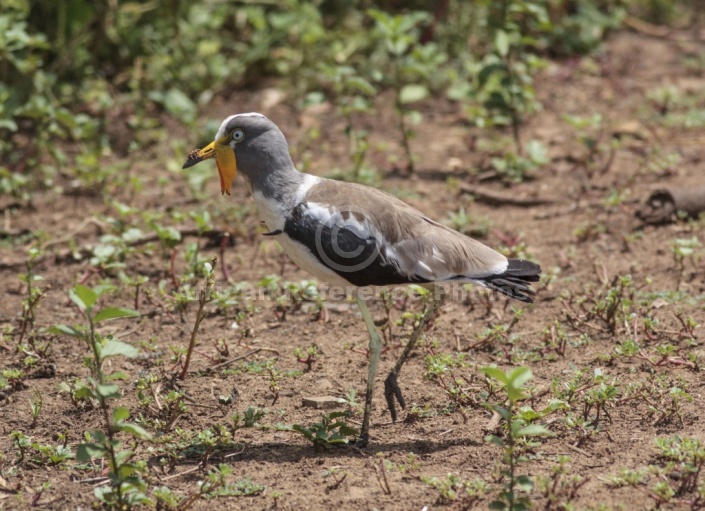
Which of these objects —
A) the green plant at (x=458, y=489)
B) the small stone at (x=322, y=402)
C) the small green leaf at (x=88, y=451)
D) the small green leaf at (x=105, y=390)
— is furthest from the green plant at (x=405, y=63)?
the small green leaf at (x=88, y=451)

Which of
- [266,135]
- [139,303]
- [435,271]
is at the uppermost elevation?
[266,135]

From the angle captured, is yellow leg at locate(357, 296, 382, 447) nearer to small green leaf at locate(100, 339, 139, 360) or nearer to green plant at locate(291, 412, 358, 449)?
green plant at locate(291, 412, 358, 449)

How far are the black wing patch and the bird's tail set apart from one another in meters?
0.39

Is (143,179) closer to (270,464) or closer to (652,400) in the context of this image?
(270,464)

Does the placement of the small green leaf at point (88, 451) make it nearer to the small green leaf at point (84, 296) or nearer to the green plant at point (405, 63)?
the small green leaf at point (84, 296)

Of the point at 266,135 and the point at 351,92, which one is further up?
the point at 266,135

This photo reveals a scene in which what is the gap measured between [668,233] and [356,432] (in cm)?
351

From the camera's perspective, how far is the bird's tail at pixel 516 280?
4.91m

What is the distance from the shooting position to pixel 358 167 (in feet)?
25.3

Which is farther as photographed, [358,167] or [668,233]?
[358,167]

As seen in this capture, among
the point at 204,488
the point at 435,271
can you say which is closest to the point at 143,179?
the point at 435,271

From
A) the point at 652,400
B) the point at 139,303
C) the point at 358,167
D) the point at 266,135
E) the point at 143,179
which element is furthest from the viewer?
the point at 143,179

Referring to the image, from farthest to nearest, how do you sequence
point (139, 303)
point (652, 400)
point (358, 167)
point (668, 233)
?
point (358, 167)
point (668, 233)
point (139, 303)
point (652, 400)

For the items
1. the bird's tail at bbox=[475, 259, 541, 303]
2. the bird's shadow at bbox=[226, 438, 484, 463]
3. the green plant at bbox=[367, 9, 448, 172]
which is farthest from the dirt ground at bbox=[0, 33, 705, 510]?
the bird's tail at bbox=[475, 259, 541, 303]
